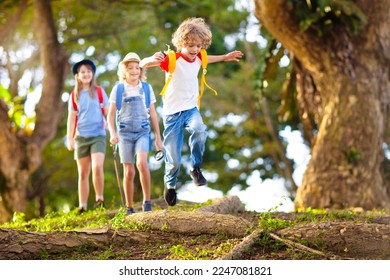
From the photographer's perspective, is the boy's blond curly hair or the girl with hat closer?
the boy's blond curly hair

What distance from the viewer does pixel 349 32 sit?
11.1 m

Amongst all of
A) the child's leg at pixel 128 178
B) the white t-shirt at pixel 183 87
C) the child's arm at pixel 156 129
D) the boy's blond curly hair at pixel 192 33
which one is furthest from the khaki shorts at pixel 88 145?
the boy's blond curly hair at pixel 192 33

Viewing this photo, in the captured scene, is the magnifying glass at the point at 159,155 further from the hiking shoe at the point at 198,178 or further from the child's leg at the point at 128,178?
the hiking shoe at the point at 198,178

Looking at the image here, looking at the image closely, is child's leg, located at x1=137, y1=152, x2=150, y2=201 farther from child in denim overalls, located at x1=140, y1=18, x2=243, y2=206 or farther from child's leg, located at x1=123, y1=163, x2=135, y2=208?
child in denim overalls, located at x1=140, y1=18, x2=243, y2=206

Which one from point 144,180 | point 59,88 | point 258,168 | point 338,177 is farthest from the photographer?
point 258,168

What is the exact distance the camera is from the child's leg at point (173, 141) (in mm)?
6992

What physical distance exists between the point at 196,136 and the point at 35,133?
26.3 ft

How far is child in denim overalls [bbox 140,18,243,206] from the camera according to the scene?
6.77 m

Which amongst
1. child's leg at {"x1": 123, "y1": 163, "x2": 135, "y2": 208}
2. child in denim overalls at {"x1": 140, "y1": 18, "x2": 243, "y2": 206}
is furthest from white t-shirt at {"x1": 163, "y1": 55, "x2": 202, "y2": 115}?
child's leg at {"x1": 123, "y1": 163, "x2": 135, "y2": 208}

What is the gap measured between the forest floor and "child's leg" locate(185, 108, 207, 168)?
536mm

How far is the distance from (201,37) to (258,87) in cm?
603

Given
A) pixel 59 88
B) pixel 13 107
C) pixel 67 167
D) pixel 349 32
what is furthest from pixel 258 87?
pixel 67 167
